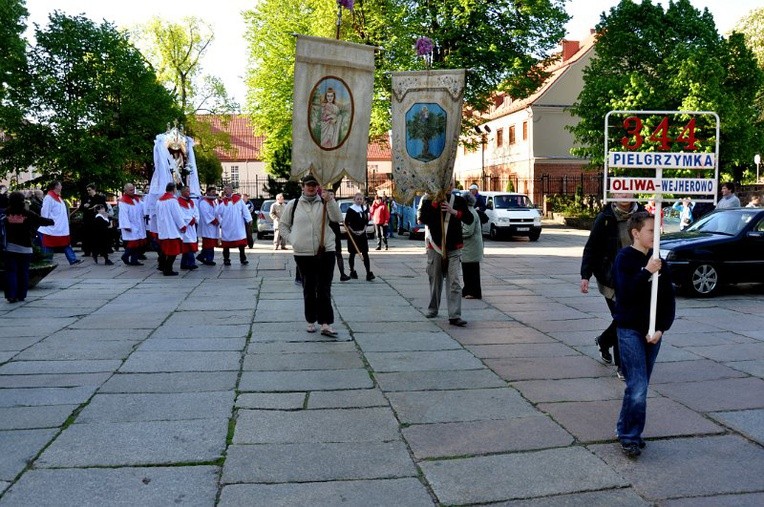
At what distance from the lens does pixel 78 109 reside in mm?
35906

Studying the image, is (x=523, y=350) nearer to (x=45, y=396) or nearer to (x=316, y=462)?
(x=316, y=462)

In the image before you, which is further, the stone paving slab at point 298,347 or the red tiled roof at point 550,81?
the red tiled roof at point 550,81

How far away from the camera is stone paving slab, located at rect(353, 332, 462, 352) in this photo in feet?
25.4

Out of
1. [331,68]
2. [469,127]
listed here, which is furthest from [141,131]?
[331,68]

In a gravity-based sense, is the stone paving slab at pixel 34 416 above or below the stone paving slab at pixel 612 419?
above

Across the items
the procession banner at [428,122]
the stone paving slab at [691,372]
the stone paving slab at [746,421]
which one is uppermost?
the procession banner at [428,122]

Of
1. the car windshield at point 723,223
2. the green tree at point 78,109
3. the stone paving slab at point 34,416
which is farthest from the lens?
the green tree at point 78,109

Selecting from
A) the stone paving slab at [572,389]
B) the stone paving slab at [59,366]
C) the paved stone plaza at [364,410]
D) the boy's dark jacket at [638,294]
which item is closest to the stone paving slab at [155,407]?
the paved stone plaza at [364,410]

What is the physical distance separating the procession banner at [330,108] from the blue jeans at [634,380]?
4762 mm

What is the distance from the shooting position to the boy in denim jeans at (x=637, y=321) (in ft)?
14.7

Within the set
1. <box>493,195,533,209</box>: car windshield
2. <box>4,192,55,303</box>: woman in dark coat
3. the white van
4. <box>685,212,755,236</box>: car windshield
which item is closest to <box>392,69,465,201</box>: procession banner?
<box>4,192,55,303</box>: woman in dark coat

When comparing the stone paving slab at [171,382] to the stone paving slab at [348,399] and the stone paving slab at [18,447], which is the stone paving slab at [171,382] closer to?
the stone paving slab at [348,399]

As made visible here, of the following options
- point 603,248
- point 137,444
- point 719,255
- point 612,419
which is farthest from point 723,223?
point 137,444

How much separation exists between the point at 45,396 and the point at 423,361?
334cm
